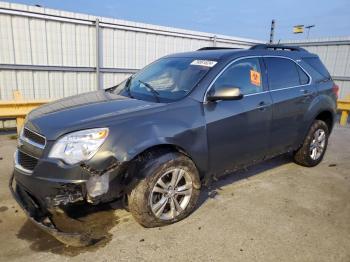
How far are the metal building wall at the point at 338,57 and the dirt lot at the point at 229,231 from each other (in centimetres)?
940

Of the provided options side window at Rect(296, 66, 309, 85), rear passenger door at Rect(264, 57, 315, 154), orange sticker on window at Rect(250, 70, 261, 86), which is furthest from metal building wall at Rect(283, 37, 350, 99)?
orange sticker on window at Rect(250, 70, 261, 86)

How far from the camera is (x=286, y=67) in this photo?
444 cm

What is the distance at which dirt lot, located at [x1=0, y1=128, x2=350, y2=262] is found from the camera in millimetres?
2754

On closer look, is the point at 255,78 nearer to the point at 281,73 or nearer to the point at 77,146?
the point at 281,73

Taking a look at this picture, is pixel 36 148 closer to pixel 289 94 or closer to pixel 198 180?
pixel 198 180

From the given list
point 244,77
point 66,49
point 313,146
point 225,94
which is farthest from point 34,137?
point 66,49

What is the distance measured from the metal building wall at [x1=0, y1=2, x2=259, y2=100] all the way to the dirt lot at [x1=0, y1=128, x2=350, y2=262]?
3582 millimetres

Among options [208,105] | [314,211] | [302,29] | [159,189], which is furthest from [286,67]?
[302,29]

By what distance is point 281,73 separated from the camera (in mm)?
4336

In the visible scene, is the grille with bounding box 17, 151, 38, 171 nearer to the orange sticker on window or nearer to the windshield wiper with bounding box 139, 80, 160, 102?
the windshield wiper with bounding box 139, 80, 160, 102

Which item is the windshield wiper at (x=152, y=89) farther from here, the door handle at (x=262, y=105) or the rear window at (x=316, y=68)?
the rear window at (x=316, y=68)

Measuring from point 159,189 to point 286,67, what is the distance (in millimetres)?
2693

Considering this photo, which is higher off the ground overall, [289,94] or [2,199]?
[289,94]

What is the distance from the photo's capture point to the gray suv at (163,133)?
2.69 meters
